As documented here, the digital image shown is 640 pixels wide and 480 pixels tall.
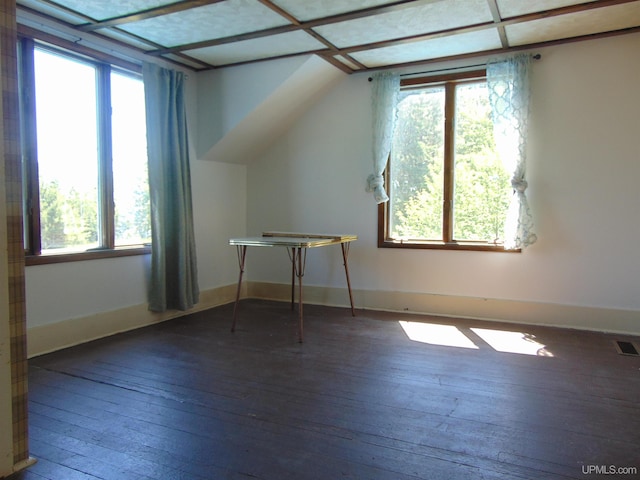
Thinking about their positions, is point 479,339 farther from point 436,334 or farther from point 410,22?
point 410,22

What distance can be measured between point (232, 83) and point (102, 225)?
184cm

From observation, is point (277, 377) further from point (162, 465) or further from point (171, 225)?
point (171, 225)

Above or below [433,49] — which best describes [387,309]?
below

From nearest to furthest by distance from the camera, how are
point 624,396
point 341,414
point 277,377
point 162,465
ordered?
point 162,465 < point 341,414 < point 624,396 < point 277,377

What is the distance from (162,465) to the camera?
189 centimetres

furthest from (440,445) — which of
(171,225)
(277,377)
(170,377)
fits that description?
(171,225)

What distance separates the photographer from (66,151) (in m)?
3.47

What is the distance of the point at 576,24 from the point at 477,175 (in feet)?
4.62

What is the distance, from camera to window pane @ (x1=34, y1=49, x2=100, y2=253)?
10.9ft

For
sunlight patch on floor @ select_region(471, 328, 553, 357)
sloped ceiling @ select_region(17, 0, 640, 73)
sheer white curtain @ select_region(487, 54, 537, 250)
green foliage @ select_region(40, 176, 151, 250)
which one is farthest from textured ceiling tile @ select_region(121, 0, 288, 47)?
sunlight patch on floor @ select_region(471, 328, 553, 357)

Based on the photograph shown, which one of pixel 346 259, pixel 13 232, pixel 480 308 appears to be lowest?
pixel 480 308

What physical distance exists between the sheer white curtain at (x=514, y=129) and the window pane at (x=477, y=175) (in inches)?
6.7

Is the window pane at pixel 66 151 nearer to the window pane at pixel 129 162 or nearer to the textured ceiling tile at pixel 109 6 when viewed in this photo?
the window pane at pixel 129 162

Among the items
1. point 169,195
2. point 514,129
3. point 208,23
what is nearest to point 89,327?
point 169,195
